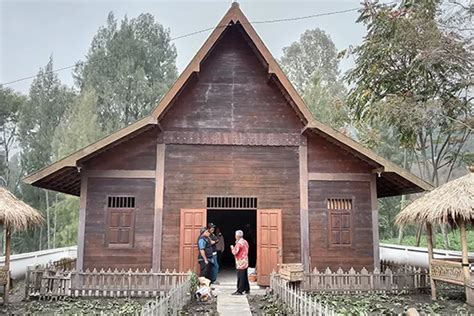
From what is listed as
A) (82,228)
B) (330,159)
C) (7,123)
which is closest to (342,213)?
(330,159)

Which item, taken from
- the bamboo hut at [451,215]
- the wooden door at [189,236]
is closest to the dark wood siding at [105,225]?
the wooden door at [189,236]

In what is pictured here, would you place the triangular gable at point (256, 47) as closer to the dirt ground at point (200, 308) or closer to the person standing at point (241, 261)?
the person standing at point (241, 261)

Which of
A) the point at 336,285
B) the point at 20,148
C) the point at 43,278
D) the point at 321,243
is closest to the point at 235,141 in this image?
the point at 321,243

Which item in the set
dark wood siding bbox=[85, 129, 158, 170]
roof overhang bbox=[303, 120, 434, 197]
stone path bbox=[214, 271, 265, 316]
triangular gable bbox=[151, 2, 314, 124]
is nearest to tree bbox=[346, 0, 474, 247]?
roof overhang bbox=[303, 120, 434, 197]

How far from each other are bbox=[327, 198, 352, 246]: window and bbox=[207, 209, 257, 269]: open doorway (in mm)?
7326

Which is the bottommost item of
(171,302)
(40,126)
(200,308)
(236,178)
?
(200,308)

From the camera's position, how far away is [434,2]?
1745 cm

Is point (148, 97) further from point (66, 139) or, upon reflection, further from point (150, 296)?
point (150, 296)

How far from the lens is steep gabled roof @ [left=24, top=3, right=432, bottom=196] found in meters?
11.9

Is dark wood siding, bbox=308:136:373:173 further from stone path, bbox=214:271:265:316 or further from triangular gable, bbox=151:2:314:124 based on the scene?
stone path, bbox=214:271:265:316

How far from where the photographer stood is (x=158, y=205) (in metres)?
12.5

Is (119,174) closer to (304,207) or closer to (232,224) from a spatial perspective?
(304,207)

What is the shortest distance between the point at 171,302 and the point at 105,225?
536 cm

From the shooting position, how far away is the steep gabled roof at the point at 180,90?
39.0 feet
